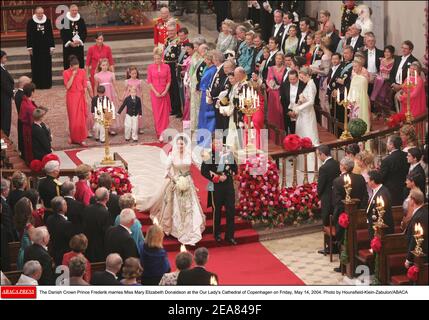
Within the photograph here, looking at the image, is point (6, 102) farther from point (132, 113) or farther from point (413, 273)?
point (413, 273)

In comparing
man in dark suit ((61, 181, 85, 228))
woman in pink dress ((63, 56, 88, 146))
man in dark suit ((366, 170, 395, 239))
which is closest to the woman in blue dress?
woman in pink dress ((63, 56, 88, 146))

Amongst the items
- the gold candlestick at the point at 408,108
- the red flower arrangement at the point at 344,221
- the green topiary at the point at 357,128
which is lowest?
the red flower arrangement at the point at 344,221

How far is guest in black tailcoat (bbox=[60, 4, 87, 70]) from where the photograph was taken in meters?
23.6

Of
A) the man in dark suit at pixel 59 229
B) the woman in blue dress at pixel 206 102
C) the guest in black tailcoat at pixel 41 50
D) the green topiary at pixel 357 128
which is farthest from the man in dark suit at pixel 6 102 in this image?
the man in dark suit at pixel 59 229

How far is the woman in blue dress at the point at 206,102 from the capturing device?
19734 millimetres

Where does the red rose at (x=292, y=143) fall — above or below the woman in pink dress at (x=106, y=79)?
below

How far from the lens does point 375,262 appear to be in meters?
15.0

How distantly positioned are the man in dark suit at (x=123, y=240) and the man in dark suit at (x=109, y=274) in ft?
3.13

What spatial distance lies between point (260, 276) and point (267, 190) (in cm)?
163

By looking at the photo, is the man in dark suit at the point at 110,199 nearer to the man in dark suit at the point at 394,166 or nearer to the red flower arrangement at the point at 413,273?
the man in dark suit at the point at 394,166

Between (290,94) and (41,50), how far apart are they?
21.1 ft

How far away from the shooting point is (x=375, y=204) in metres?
15.0

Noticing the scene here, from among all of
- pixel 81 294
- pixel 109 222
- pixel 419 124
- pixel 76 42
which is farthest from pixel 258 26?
pixel 81 294

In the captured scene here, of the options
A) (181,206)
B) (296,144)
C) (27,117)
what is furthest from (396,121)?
(27,117)
